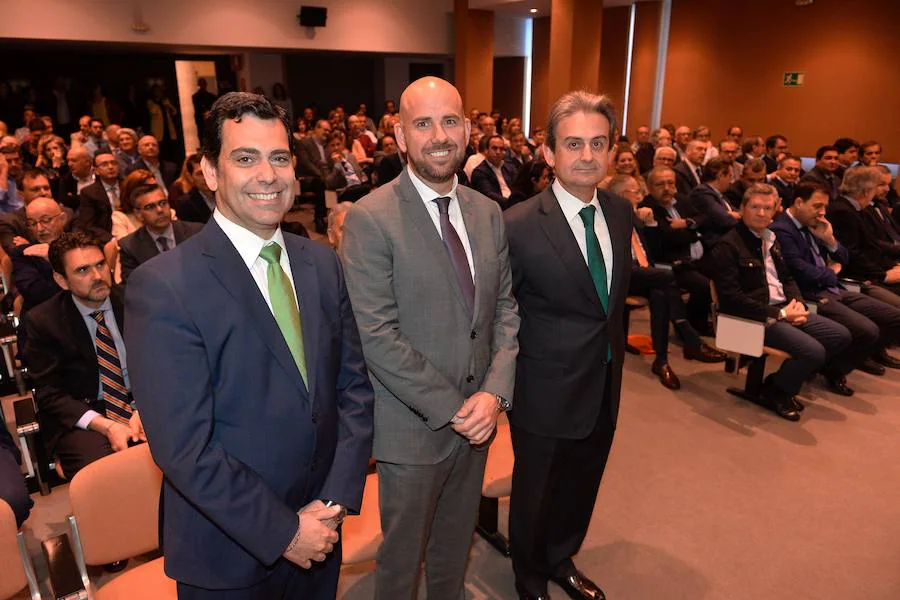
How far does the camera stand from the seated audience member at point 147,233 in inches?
146

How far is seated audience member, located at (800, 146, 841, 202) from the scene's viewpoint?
20.3 ft

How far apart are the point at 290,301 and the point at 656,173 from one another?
14.2ft

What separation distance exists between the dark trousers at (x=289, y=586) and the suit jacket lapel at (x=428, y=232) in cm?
77

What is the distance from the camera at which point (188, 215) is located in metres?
4.70

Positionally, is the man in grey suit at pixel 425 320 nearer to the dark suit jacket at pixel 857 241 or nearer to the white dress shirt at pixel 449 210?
the white dress shirt at pixel 449 210

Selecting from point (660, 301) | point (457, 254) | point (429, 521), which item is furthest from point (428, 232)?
point (660, 301)

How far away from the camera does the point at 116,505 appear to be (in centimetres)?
185

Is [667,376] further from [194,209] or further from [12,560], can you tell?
[12,560]

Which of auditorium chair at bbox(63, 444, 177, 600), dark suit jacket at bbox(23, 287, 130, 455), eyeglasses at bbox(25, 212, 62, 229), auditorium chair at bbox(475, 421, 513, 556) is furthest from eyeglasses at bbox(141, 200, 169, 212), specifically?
auditorium chair at bbox(475, 421, 513, 556)

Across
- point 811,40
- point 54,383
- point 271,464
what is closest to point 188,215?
point 54,383

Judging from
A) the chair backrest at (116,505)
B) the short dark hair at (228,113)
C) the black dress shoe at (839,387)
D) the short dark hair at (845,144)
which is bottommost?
the black dress shoe at (839,387)

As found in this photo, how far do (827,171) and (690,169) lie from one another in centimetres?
131

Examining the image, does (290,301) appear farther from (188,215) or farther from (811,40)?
(811,40)

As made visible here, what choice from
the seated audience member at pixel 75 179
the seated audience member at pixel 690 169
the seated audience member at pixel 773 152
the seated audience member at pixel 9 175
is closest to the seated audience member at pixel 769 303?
the seated audience member at pixel 690 169
